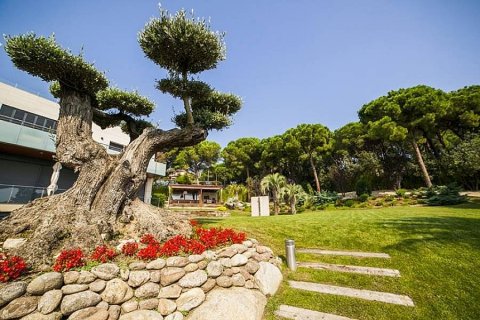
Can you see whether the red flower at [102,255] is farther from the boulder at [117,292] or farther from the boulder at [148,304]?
the boulder at [148,304]

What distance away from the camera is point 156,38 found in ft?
25.2

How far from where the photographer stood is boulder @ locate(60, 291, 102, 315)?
3.34 m

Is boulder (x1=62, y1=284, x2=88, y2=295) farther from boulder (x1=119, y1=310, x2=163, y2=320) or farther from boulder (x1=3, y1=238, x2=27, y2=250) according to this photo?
boulder (x1=3, y1=238, x2=27, y2=250)

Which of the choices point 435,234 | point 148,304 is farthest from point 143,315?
point 435,234

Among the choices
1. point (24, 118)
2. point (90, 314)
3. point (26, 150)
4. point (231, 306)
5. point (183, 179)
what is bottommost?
point (231, 306)

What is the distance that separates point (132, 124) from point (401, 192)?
23153 mm

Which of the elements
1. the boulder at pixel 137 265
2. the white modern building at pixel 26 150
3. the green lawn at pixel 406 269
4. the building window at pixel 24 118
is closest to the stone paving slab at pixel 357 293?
the green lawn at pixel 406 269

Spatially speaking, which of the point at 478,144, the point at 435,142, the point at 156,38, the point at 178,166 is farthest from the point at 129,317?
the point at 178,166

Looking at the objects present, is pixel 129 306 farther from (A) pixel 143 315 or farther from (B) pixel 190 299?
(B) pixel 190 299

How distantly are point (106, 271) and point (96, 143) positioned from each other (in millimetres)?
4941

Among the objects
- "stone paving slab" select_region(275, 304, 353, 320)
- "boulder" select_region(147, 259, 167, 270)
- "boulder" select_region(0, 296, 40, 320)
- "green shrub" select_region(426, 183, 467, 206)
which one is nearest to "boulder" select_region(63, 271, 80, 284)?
"boulder" select_region(0, 296, 40, 320)

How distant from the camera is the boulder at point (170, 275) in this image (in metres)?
4.27

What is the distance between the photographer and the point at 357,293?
173 inches

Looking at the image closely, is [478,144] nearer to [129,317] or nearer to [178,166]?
[129,317]
